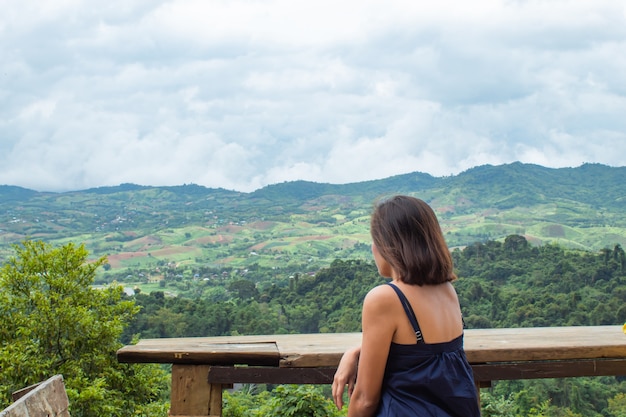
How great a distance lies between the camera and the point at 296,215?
8019cm

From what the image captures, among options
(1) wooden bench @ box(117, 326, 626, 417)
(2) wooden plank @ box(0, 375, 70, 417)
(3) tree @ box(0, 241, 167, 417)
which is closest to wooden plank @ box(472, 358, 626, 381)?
(1) wooden bench @ box(117, 326, 626, 417)

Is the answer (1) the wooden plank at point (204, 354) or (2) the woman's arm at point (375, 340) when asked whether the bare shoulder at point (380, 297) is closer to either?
(2) the woman's arm at point (375, 340)

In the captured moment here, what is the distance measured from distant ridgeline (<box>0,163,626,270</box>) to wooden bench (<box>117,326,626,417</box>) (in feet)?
151

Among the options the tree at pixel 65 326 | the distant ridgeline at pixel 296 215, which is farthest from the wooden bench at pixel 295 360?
the distant ridgeline at pixel 296 215

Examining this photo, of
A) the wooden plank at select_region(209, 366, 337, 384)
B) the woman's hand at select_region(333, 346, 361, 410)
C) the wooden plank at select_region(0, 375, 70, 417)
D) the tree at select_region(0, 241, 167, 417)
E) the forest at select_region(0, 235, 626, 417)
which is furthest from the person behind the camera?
the tree at select_region(0, 241, 167, 417)

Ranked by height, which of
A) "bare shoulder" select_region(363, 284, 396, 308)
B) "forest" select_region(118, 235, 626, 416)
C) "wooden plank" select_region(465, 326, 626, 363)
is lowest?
"forest" select_region(118, 235, 626, 416)

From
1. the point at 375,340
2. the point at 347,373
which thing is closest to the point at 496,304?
the point at 347,373

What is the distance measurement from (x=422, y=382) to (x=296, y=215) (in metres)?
78.9

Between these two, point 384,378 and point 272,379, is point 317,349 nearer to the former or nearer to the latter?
point 272,379

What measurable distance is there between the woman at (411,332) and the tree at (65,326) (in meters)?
3.58

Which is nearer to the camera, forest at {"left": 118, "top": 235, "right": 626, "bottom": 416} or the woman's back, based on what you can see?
Result: the woman's back

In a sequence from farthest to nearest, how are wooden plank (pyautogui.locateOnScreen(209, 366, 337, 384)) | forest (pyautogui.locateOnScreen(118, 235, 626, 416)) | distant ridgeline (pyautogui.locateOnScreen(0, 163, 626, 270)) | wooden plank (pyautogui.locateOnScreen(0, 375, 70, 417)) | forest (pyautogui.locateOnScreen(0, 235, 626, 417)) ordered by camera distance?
distant ridgeline (pyautogui.locateOnScreen(0, 163, 626, 270)) < forest (pyautogui.locateOnScreen(118, 235, 626, 416)) < forest (pyautogui.locateOnScreen(0, 235, 626, 417)) < wooden plank (pyautogui.locateOnScreen(209, 366, 337, 384)) < wooden plank (pyautogui.locateOnScreen(0, 375, 70, 417))

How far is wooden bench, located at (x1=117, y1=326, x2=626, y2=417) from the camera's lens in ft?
5.48

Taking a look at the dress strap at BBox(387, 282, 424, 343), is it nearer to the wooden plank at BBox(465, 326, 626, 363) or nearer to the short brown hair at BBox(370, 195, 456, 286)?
the short brown hair at BBox(370, 195, 456, 286)
